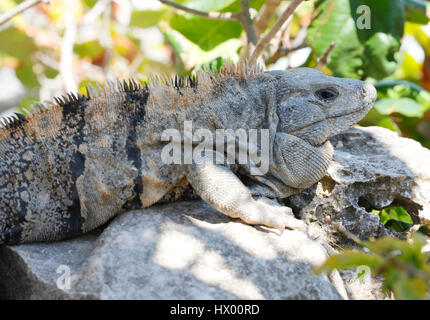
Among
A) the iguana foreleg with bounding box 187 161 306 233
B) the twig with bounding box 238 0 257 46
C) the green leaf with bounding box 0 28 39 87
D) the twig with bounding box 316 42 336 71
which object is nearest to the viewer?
the iguana foreleg with bounding box 187 161 306 233

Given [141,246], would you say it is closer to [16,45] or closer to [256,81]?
[256,81]

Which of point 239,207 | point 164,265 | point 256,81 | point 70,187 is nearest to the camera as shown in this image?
point 164,265

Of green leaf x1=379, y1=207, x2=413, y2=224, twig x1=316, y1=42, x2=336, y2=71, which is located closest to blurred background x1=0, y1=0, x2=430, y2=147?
twig x1=316, y1=42, x2=336, y2=71

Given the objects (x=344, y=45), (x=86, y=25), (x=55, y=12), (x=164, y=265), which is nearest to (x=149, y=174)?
(x=164, y=265)

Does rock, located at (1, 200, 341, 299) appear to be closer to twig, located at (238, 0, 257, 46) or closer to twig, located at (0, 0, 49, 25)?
twig, located at (0, 0, 49, 25)

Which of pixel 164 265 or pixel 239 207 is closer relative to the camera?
pixel 164 265

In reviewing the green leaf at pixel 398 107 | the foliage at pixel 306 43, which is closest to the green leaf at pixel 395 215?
the foliage at pixel 306 43
